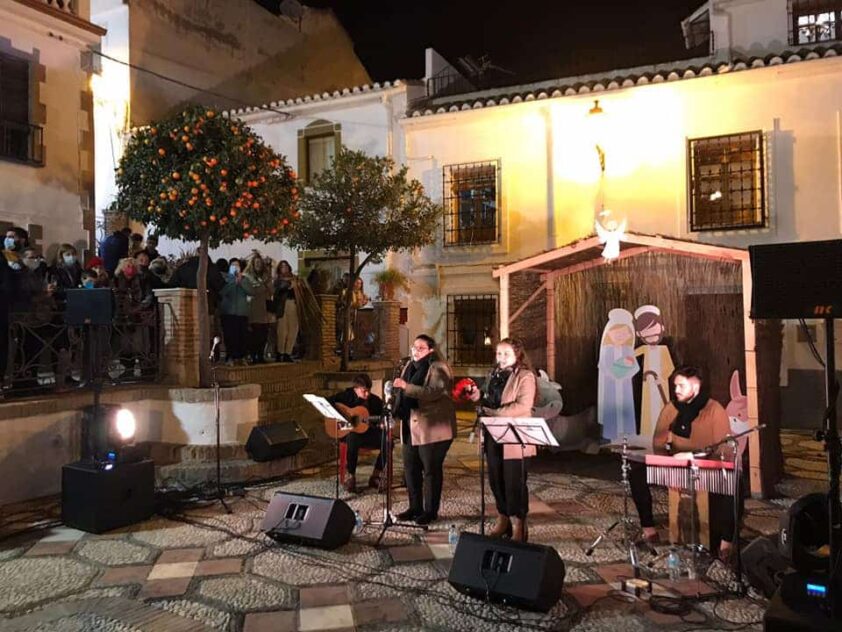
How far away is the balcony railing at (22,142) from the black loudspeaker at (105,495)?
21.5ft

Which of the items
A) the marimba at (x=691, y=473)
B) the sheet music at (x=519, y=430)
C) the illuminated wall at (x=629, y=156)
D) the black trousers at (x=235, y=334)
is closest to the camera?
the sheet music at (x=519, y=430)

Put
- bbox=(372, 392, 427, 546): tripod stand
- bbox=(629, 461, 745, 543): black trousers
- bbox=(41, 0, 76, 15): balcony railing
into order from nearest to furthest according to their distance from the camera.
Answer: bbox=(629, 461, 745, 543): black trousers, bbox=(372, 392, 427, 546): tripod stand, bbox=(41, 0, 76, 15): balcony railing

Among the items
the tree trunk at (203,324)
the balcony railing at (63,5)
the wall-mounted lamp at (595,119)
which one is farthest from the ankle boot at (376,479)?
the balcony railing at (63,5)

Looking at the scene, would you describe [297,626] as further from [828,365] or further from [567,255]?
[567,255]

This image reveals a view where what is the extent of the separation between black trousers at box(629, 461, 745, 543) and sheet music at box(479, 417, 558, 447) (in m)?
1.14

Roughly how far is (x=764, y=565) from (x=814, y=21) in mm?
11772

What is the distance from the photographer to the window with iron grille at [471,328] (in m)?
14.1

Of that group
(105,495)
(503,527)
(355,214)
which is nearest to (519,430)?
(503,527)

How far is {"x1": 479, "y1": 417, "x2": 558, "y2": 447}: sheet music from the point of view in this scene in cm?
479

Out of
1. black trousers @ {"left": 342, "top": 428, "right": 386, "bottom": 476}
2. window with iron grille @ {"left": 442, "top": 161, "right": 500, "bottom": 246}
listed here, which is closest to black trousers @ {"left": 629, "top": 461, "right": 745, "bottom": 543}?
black trousers @ {"left": 342, "top": 428, "right": 386, "bottom": 476}

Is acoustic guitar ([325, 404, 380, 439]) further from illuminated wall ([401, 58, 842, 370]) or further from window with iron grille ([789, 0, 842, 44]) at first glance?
window with iron grille ([789, 0, 842, 44])

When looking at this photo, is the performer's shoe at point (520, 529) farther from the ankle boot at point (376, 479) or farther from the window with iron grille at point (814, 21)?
the window with iron grille at point (814, 21)

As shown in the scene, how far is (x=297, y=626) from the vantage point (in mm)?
4141

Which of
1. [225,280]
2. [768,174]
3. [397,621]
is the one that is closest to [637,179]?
[768,174]
